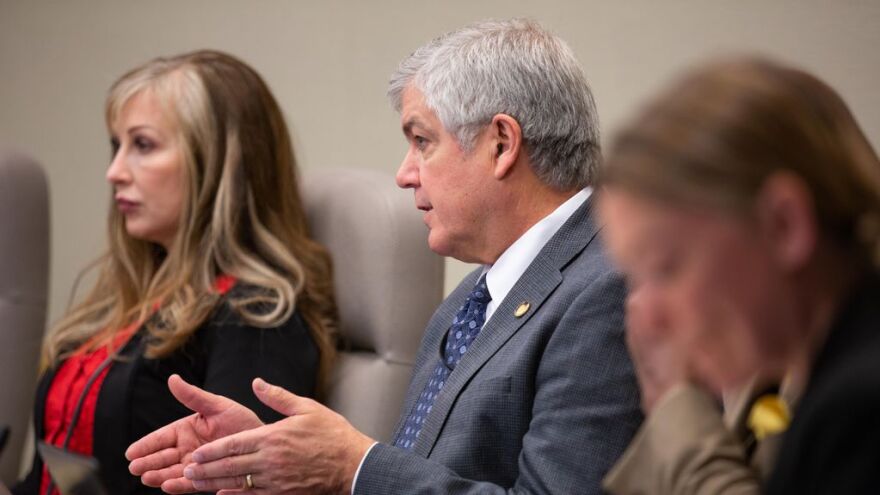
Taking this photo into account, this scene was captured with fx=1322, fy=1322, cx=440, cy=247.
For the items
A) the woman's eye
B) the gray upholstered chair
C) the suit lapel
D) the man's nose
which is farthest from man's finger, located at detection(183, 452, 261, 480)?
the gray upholstered chair

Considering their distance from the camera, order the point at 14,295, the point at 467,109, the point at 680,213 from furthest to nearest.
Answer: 1. the point at 14,295
2. the point at 467,109
3. the point at 680,213

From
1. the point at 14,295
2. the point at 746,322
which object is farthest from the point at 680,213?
the point at 14,295

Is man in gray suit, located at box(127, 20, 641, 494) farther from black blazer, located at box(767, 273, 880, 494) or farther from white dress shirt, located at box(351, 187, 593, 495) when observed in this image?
black blazer, located at box(767, 273, 880, 494)

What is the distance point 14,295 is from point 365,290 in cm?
79

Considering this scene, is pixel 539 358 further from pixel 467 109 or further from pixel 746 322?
pixel 746 322

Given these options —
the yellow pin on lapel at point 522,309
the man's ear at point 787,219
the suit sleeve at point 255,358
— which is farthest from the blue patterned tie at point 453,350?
the man's ear at point 787,219

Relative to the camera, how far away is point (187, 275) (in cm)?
234

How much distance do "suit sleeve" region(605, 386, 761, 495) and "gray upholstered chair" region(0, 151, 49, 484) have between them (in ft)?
6.17

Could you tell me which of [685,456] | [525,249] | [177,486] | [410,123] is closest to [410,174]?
[410,123]

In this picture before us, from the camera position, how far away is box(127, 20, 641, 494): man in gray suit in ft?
4.90

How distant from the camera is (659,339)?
94 centimetres

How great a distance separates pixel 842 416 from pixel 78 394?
1.72 m

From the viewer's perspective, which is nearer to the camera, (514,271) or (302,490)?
(302,490)

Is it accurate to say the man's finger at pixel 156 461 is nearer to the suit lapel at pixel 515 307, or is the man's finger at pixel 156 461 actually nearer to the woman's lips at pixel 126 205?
the suit lapel at pixel 515 307
